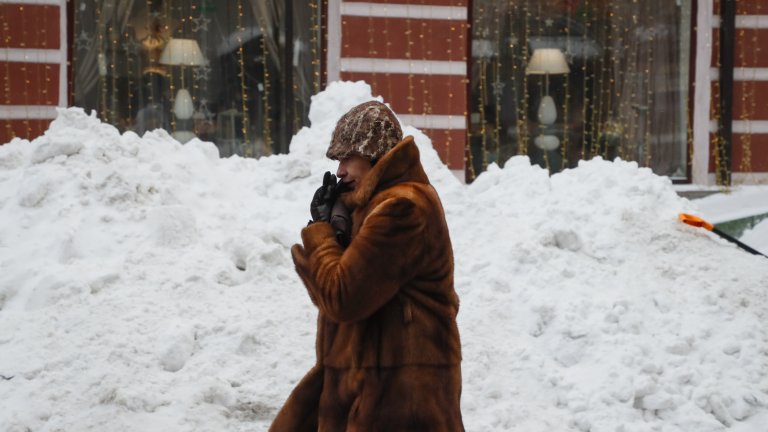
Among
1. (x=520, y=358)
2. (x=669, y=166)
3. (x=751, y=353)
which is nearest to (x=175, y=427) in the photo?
(x=520, y=358)

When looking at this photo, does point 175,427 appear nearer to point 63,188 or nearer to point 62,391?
point 62,391

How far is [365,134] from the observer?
12.1 feet

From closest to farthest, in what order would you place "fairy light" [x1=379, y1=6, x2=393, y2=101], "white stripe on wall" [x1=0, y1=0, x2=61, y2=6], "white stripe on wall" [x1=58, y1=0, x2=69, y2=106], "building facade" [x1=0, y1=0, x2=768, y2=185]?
"white stripe on wall" [x1=0, y1=0, x2=61, y2=6], "white stripe on wall" [x1=58, y1=0, x2=69, y2=106], "building facade" [x1=0, y1=0, x2=768, y2=185], "fairy light" [x1=379, y1=6, x2=393, y2=101]

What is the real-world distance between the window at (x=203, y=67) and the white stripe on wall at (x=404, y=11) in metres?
0.46

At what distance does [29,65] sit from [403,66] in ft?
12.4

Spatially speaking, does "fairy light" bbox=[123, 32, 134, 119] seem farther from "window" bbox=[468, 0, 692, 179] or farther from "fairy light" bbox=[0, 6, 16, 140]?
"window" bbox=[468, 0, 692, 179]

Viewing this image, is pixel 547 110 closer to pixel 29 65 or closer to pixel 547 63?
pixel 547 63

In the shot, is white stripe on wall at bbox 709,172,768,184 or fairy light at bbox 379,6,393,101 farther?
white stripe on wall at bbox 709,172,768,184

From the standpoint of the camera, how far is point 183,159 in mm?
8305

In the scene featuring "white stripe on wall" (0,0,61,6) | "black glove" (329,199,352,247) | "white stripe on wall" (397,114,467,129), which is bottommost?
"black glove" (329,199,352,247)

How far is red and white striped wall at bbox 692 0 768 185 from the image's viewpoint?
12055 millimetres

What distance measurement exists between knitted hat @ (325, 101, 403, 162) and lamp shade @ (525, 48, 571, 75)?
870 cm

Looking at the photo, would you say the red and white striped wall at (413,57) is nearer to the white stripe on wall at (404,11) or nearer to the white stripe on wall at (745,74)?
the white stripe on wall at (404,11)

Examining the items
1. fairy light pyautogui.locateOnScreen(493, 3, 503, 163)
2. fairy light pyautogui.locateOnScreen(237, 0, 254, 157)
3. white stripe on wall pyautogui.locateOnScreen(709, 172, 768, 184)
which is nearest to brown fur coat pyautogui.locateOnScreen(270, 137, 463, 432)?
fairy light pyautogui.locateOnScreen(237, 0, 254, 157)
